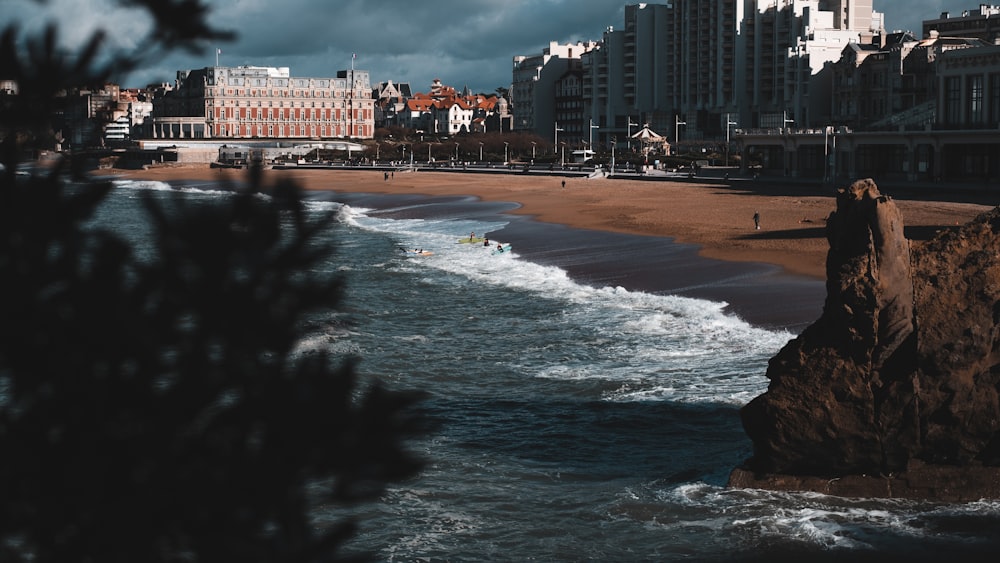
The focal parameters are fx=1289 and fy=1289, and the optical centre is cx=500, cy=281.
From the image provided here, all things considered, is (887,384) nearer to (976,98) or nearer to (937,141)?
(937,141)

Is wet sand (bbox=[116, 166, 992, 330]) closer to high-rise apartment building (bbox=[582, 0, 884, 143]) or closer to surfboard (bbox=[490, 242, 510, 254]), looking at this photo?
surfboard (bbox=[490, 242, 510, 254])

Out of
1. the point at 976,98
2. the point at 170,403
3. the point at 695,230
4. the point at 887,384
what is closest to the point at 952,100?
the point at 976,98

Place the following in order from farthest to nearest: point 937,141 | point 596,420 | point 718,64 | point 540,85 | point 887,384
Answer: point 540,85
point 718,64
point 937,141
point 596,420
point 887,384

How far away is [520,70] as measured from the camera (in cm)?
19138

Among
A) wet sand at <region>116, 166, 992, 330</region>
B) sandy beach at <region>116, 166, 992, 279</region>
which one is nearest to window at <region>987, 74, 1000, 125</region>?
sandy beach at <region>116, 166, 992, 279</region>

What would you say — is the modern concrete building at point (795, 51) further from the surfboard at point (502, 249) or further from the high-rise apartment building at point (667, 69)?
the surfboard at point (502, 249)

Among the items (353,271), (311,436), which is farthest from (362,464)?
(353,271)

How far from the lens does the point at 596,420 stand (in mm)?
21062

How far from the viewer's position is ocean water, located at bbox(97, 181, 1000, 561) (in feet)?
50.8

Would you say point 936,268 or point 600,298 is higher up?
point 936,268

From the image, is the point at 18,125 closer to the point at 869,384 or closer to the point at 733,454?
the point at 869,384

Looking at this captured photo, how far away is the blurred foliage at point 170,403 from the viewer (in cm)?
451

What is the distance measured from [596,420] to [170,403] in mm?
16753

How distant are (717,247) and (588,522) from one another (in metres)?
29.8
